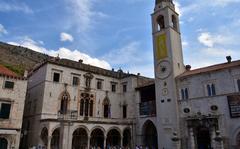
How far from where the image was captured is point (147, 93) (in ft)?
105

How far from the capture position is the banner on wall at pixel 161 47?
1195 inches

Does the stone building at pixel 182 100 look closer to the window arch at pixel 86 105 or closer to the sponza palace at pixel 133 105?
the sponza palace at pixel 133 105

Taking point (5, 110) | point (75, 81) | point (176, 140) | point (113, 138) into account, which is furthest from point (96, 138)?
point (5, 110)

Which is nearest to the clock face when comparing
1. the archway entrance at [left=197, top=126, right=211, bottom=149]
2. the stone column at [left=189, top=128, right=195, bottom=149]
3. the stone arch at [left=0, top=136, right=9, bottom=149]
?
the stone column at [left=189, top=128, right=195, bottom=149]

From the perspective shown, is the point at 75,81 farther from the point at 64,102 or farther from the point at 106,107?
the point at 106,107

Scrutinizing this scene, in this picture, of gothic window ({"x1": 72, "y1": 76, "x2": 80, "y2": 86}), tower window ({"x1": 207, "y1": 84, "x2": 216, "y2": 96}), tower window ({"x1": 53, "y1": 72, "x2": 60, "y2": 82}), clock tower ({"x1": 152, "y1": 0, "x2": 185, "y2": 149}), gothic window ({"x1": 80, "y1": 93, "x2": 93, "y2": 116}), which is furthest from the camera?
gothic window ({"x1": 72, "y1": 76, "x2": 80, "y2": 86})

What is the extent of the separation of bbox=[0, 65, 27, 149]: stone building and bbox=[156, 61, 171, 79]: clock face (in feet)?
57.5

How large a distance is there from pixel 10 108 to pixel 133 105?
674 inches

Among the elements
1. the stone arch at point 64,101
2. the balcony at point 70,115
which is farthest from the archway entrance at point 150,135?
the stone arch at point 64,101

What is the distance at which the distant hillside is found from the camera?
5497 cm

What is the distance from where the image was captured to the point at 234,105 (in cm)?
2252

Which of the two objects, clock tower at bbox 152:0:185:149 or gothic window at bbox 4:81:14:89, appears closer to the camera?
gothic window at bbox 4:81:14:89

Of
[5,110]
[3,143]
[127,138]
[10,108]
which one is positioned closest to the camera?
[3,143]

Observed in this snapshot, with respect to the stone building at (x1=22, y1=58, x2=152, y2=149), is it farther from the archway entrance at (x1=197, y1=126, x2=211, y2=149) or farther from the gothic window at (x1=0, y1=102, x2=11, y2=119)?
the archway entrance at (x1=197, y1=126, x2=211, y2=149)
